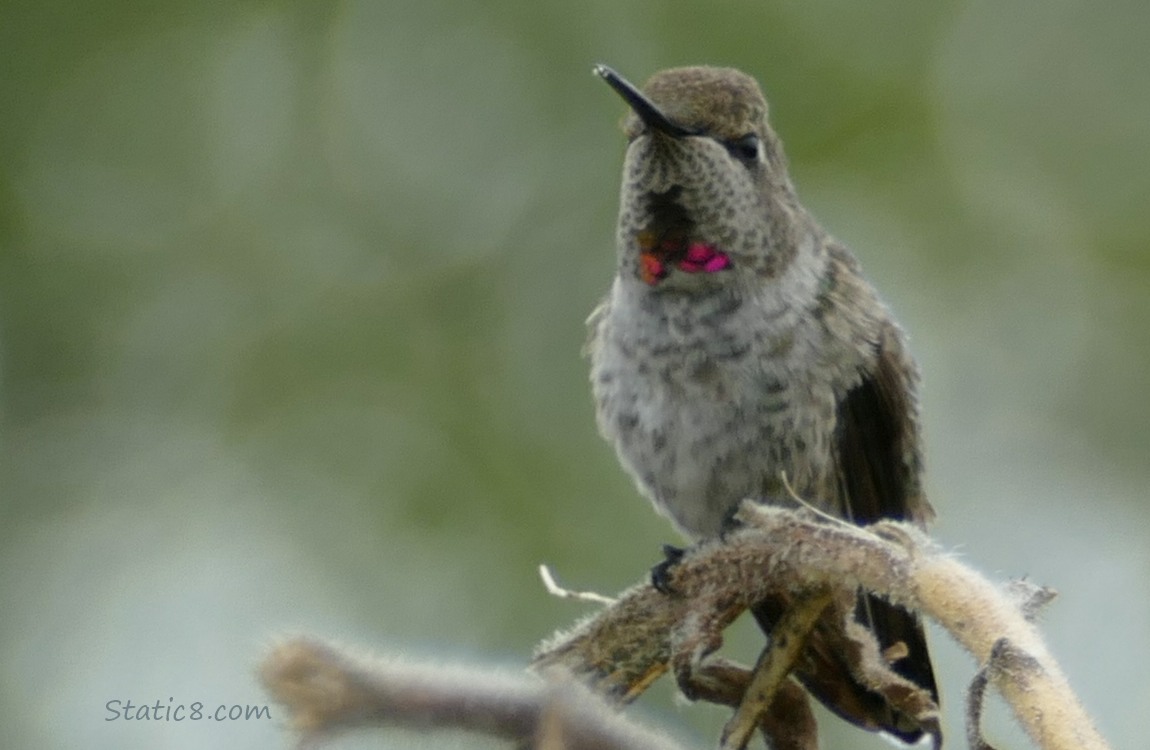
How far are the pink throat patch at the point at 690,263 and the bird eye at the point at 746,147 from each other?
9.2 inches

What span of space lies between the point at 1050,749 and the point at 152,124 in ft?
21.4

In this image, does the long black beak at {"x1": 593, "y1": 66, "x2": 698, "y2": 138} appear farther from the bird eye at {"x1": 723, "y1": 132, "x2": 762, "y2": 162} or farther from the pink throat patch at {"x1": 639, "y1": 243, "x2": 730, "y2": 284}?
the pink throat patch at {"x1": 639, "y1": 243, "x2": 730, "y2": 284}

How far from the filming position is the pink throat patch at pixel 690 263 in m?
3.65

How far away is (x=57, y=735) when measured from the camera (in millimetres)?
4664

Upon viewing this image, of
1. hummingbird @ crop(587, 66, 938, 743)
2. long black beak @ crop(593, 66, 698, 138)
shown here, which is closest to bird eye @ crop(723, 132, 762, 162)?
hummingbird @ crop(587, 66, 938, 743)

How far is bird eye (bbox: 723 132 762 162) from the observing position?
368 cm

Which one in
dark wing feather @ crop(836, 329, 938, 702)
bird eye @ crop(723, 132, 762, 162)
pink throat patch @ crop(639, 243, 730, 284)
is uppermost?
bird eye @ crop(723, 132, 762, 162)

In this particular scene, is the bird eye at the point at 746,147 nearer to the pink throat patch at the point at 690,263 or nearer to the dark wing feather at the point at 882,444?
the pink throat patch at the point at 690,263

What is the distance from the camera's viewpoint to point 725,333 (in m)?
3.64

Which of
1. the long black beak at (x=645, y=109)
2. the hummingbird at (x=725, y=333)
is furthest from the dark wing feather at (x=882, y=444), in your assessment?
the long black beak at (x=645, y=109)

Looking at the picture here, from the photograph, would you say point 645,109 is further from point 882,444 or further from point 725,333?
point 882,444

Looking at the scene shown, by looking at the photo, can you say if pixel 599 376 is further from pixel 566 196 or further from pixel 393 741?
pixel 393 741

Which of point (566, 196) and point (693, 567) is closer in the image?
point (693, 567)

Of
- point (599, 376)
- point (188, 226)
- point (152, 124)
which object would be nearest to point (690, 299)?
point (599, 376)
